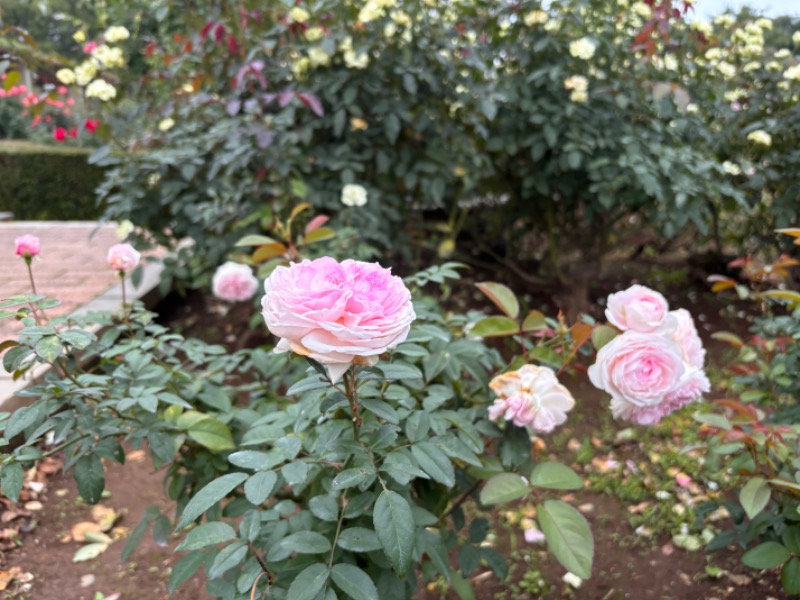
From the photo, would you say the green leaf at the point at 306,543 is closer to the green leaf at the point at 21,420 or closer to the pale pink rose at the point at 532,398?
the pale pink rose at the point at 532,398

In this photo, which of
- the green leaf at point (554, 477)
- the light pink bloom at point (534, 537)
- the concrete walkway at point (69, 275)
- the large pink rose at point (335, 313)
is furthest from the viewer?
the concrete walkway at point (69, 275)

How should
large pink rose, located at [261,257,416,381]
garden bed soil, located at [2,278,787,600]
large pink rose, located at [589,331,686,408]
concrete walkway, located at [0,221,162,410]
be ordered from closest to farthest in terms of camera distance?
large pink rose, located at [261,257,416,381] < large pink rose, located at [589,331,686,408] < garden bed soil, located at [2,278,787,600] < concrete walkway, located at [0,221,162,410]

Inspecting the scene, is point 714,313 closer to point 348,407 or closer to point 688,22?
point 688,22

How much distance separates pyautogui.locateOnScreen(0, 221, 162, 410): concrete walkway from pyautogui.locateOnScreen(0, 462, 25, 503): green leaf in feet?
4.76

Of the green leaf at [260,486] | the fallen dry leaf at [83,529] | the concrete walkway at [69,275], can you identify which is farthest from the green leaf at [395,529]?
the concrete walkway at [69,275]

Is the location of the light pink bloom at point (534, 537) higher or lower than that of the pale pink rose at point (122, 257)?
lower

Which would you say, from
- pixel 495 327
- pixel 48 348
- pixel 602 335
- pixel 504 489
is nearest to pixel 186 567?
pixel 48 348

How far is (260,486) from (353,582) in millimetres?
184

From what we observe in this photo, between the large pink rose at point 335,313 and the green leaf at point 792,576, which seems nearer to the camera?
the large pink rose at point 335,313

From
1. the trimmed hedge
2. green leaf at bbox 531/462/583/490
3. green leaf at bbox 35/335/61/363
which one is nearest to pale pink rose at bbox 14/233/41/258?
green leaf at bbox 35/335/61/363

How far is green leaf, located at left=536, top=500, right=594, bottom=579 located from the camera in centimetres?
103

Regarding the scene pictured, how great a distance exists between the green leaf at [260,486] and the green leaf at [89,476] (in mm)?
382

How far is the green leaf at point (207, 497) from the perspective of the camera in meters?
0.90

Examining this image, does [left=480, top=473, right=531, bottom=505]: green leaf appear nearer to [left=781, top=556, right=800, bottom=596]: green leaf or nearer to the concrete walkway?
[left=781, top=556, right=800, bottom=596]: green leaf
